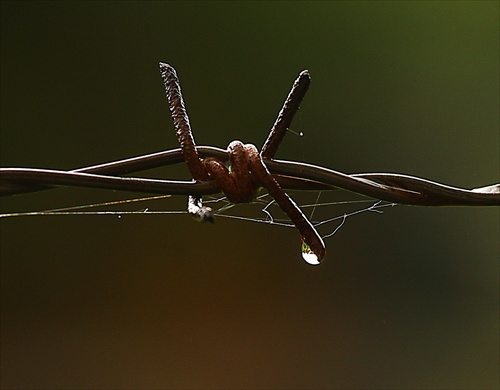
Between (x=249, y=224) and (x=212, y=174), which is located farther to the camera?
(x=249, y=224)

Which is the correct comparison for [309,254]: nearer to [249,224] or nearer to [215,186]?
[215,186]

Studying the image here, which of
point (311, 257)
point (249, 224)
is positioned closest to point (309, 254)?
point (311, 257)

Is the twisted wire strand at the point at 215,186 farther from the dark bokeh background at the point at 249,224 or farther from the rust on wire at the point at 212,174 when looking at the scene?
the dark bokeh background at the point at 249,224

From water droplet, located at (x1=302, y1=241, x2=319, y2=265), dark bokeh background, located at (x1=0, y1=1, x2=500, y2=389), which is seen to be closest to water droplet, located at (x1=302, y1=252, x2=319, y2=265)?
water droplet, located at (x1=302, y1=241, x2=319, y2=265)

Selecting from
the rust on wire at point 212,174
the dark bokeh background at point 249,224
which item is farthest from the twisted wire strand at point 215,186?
the dark bokeh background at point 249,224

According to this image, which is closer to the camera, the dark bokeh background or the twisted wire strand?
the twisted wire strand

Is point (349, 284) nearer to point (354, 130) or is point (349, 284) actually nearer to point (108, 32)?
point (354, 130)

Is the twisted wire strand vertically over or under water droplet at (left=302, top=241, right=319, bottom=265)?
over

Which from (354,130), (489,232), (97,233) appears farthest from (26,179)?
(489,232)

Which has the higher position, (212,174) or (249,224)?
A: (249,224)

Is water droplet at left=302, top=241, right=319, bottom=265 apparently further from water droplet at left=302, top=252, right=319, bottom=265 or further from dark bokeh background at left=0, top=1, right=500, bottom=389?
dark bokeh background at left=0, top=1, right=500, bottom=389
